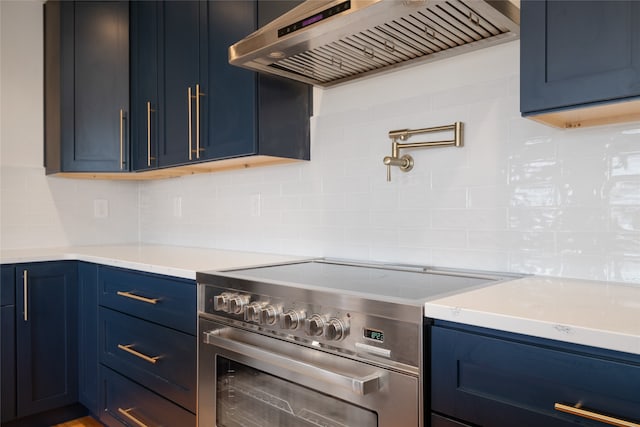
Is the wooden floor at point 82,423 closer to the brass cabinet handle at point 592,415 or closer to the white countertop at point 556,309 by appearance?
the white countertop at point 556,309

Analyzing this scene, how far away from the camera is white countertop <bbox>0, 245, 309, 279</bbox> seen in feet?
6.30

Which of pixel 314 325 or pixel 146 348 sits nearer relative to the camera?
pixel 314 325

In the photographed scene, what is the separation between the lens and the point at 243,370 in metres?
1.61

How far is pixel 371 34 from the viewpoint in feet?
Answer: 5.17

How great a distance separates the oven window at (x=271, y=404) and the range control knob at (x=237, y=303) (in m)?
0.19

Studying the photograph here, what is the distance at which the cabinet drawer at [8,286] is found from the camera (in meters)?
2.36

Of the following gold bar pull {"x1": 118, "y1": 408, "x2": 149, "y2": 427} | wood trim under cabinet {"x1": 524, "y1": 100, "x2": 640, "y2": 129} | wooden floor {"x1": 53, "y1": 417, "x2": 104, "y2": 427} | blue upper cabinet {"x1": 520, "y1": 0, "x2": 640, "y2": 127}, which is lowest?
wooden floor {"x1": 53, "y1": 417, "x2": 104, "y2": 427}

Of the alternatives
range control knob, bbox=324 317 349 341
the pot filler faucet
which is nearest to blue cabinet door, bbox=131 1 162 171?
the pot filler faucet

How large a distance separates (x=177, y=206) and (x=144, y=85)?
0.80 m

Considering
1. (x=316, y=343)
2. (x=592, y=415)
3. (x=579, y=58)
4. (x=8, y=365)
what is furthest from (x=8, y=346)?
(x=579, y=58)

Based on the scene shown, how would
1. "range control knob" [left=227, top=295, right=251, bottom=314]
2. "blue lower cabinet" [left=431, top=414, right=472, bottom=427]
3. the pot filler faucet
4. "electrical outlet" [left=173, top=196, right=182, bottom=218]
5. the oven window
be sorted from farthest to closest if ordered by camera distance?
1. "electrical outlet" [left=173, top=196, right=182, bottom=218]
2. the pot filler faucet
3. "range control knob" [left=227, top=295, right=251, bottom=314]
4. the oven window
5. "blue lower cabinet" [left=431, top=414, right=472, bottom=427]

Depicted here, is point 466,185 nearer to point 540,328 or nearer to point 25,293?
point 540,328

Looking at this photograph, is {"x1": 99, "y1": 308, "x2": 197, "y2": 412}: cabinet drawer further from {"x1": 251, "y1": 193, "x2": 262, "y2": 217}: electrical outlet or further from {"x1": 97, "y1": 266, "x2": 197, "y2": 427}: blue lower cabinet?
{"x1": 251, "y1": 193, "x2": 262, "y2": 217}: electrical outlet

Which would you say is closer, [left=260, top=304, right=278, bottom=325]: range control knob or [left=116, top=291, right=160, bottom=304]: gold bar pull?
[left=260, top=304, right=278, bottom=325]: range control knob
